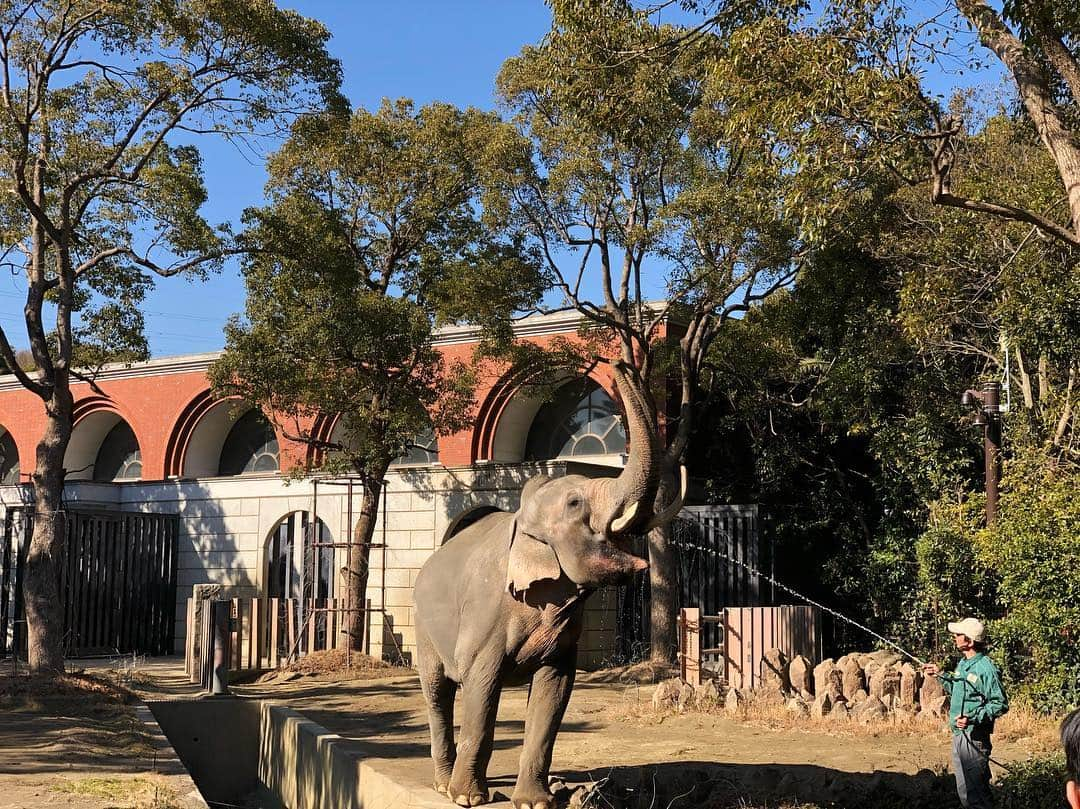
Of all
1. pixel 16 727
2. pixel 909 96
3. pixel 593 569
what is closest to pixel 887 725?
pixel 909 96

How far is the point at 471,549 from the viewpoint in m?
8.04

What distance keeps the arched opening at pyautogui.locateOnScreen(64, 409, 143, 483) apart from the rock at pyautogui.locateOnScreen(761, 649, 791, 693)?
714 inches

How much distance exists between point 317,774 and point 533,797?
3.51 meters

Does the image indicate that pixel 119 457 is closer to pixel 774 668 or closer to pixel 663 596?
pixel 663 596

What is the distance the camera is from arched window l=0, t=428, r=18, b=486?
30.7m

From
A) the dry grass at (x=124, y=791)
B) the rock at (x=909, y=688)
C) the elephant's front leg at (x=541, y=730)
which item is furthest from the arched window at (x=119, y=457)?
the elephant's front leg at (x=541, y=730)

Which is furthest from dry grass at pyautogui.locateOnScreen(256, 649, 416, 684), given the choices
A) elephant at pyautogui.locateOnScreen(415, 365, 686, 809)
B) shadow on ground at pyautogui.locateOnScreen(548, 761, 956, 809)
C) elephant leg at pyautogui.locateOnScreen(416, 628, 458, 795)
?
elephant at pyautogui.locateOnScreen(415, 365, 686, 809)

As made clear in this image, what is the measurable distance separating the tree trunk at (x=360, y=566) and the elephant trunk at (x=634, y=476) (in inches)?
577

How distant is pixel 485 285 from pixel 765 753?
954 cm

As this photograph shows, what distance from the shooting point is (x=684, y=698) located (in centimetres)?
1471

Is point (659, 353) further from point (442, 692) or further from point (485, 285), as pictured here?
point (442, 692)

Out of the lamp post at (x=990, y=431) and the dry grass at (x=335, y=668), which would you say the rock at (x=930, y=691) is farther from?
the dry grass at (x=335, y=668)

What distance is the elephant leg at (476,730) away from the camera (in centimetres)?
725

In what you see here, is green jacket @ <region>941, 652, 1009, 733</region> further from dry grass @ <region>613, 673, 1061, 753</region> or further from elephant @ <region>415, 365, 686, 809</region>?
dry grass @ <region>613, 673, 1061, 753</region>
